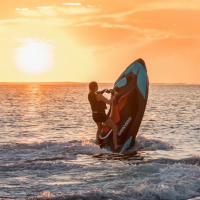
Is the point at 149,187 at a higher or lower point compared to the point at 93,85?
lower

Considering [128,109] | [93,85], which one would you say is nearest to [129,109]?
[128,109]

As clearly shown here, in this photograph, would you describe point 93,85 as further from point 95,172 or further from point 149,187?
point 149,187

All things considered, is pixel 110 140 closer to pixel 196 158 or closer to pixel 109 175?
pixel 196 158

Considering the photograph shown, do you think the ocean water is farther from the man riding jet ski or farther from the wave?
the man riding jet ski

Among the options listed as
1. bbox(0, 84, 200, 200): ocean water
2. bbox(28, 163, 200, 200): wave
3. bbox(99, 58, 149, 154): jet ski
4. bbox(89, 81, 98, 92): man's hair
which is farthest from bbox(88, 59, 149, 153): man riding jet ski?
bbox(28, 163, 200, 200): wave

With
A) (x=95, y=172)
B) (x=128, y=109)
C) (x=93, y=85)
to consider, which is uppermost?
(x=93, y=85)

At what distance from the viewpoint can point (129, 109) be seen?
1545 cm

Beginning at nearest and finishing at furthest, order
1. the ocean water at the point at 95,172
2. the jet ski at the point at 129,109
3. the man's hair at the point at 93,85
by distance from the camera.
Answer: the ocean water at the point at 95,172 → the man's hair at the point at 93,85 → the jet ski at the point at 129,109

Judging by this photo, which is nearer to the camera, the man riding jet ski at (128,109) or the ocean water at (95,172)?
the ocean water at (95,172)

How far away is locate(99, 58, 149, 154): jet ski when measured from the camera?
15242 mm

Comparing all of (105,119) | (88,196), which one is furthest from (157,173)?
(105,119)

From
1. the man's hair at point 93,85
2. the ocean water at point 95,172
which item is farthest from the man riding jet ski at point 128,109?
the man's hair at point 93,85

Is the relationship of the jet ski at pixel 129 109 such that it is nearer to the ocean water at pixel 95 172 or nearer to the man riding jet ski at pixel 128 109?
the man riding jet ski at pixel 128 109

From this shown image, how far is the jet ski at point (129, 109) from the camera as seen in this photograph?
1524cm
